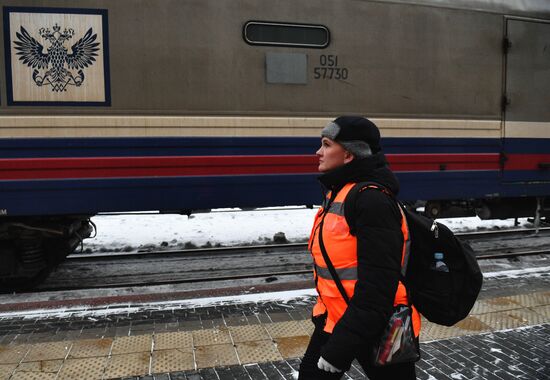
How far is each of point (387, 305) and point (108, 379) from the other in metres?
2.31

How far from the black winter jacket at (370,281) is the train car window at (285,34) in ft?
12.4

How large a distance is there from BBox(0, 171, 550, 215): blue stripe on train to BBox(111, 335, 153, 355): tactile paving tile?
1577 millimetres

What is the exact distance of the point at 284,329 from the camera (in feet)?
13.9

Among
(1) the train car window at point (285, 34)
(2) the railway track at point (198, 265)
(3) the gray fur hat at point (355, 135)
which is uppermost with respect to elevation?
(1) the train car window at point (285, 34)

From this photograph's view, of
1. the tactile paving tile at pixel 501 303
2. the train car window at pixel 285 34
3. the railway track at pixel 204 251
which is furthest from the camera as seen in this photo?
the railway track at pixel 204 251

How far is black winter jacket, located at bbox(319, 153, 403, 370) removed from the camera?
1866mm

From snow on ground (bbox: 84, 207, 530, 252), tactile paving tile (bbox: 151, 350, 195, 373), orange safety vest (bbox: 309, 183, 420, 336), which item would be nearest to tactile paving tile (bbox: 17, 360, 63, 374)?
tactile paving tile (bbox: 151, 350, 195, 373)

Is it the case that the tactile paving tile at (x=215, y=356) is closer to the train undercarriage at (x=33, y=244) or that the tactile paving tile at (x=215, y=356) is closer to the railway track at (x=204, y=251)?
the train undercarriage at (x=33, y=244)

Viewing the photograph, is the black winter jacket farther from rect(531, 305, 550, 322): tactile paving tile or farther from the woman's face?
rect(531, 305, 550, 322): tactile paving tile

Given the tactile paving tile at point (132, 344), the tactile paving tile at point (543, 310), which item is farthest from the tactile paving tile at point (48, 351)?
the tactile paving tile at point (543, 310)

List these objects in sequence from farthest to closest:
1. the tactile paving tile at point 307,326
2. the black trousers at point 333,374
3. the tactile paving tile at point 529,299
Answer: the tactile paving tile at point 529,299 → the tactile paving tile at point 307,326 → the black trousers at point 333,374

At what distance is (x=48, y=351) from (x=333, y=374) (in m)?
2.57

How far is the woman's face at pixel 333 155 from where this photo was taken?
2.14 m

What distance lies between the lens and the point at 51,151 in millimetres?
4941
